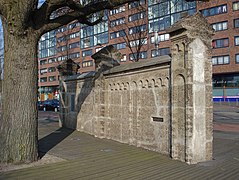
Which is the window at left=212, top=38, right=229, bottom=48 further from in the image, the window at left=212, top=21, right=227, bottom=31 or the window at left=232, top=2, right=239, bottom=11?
the window at left=232, top=2, right=239, bottom=11

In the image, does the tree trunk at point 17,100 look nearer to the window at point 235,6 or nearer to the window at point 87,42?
the window at point 235,6

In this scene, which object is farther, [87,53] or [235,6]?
[87,53]

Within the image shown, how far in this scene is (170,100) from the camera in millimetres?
7238

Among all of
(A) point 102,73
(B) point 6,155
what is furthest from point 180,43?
(B) point 6,155

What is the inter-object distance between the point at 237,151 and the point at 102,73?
618cm

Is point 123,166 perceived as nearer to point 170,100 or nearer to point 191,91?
point 170,100

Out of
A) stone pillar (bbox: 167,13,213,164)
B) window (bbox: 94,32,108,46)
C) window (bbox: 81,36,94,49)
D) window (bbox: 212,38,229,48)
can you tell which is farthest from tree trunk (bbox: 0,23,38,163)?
window (bbox: 81,36,94,49)

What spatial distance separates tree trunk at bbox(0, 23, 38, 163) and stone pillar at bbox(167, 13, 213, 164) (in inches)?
155

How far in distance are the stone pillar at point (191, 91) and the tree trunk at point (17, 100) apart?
12.9 ft

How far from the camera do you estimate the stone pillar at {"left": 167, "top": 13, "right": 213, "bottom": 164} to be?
21.5ft

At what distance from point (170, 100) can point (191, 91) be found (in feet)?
2.74

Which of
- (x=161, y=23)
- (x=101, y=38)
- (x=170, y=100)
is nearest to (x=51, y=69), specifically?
(x=101, y=38)

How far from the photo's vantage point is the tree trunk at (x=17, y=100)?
6301 millimetres

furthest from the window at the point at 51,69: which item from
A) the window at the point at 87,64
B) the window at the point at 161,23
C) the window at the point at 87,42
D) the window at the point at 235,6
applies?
the window at the point at 235,6
